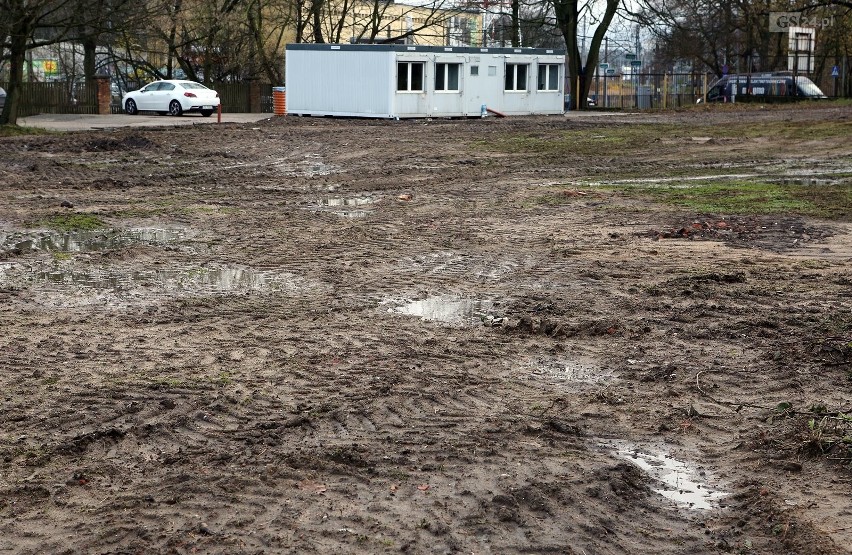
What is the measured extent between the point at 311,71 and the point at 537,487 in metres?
40.4

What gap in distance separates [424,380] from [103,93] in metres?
42.7

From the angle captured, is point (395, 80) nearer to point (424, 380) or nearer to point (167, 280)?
point (167, 280)

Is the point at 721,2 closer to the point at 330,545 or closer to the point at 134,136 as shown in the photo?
the point at 134,136

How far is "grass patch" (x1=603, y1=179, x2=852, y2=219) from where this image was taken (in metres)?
15.4

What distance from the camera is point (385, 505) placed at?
5.04m

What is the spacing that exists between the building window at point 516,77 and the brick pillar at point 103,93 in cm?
1676

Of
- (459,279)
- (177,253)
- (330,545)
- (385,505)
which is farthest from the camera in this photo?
(177,253)

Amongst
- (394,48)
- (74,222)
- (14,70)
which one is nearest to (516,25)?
(394,48)

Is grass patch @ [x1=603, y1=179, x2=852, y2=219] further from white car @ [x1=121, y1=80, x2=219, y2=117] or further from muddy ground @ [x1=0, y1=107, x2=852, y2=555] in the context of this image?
white car @ [x1=121, y1=80, x2=219, y2=117]

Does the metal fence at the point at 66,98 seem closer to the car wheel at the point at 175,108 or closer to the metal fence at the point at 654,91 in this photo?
the car wheel at the point at 175,108

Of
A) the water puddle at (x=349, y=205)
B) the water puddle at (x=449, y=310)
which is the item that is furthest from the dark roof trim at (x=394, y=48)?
the water puddle at (x=449, y=310)

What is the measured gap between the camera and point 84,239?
43.6 feet

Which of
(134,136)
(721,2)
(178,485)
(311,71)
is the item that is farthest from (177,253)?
(721,2)

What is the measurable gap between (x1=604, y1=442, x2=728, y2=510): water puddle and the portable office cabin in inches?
1468
